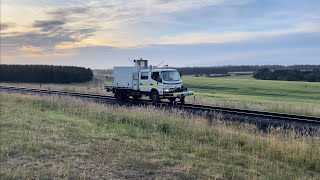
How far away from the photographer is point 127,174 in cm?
755

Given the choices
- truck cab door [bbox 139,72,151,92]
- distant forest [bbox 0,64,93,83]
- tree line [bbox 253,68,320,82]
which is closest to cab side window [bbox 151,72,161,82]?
truck cab door [bbox 139,72,151,92]

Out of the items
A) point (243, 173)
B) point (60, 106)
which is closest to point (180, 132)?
point (243, 173)

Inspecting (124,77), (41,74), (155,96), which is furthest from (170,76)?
(41,74)

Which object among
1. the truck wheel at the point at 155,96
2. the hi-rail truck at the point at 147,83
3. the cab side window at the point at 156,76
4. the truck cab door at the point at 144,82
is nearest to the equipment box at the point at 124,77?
the hi-rail truck at the point at 147,83

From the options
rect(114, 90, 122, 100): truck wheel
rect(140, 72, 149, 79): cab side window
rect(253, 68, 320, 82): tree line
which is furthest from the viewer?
rect(253, 68, 320, 82): tree line

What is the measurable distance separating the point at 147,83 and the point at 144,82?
407 millimetres

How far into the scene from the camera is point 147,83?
27.0 meters

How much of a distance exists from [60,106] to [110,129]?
9.21 metres

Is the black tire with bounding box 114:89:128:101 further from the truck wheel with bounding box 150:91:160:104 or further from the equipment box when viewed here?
the truck wheel with bounding box 150:91:160:104

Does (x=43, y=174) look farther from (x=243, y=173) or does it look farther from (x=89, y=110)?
(x=89, y=110)

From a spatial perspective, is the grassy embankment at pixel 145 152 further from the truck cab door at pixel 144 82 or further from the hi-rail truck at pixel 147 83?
the truck cab door at pixel 144 82

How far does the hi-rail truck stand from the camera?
84.2ft

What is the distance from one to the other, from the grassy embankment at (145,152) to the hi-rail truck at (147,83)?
11.3 meters

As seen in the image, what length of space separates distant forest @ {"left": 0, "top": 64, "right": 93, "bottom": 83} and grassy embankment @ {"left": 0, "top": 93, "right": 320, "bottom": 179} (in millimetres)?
74783
